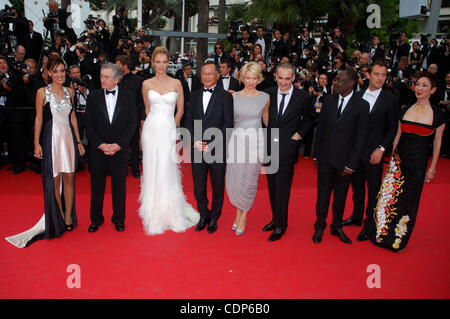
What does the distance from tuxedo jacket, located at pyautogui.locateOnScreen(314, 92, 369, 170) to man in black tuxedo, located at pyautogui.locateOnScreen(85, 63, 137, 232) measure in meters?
1.97

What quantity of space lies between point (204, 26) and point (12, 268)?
11.7m

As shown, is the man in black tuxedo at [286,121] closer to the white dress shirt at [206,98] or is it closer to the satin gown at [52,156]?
the white dress shirt at [206,98]

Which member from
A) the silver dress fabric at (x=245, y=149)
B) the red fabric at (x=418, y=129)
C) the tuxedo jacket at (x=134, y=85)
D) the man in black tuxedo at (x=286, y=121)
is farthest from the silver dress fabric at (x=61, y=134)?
the red fabric at (x=418, y=129)

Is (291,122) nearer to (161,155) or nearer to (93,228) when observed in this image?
(161,155)

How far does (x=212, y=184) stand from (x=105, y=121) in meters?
1.28

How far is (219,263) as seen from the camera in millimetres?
3469

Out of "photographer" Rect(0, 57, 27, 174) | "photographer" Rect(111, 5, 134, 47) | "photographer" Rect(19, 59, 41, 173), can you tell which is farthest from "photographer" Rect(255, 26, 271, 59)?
"photographer" Rect(0, 57, 27, 174)

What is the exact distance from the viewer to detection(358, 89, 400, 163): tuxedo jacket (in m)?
3.86

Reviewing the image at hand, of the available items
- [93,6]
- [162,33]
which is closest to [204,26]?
[162,33]

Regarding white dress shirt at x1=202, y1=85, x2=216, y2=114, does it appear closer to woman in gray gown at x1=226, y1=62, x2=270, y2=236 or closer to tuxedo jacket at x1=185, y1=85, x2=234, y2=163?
tuxedo jacket at x1=185, y1=85, x2=234, y2=163

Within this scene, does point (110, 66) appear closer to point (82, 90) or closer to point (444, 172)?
point (82, 90)

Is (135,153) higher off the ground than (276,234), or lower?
higher

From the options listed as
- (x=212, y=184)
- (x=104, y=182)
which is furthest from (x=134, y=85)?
(x=212, y=184)

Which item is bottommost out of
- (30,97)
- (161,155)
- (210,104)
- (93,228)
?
(93,228)
